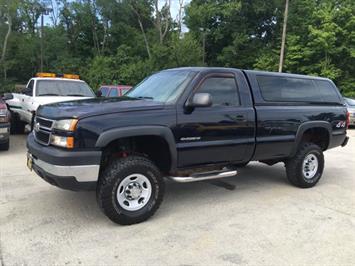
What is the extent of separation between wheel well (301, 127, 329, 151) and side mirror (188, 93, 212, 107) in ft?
8.25

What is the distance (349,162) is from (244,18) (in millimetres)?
31247

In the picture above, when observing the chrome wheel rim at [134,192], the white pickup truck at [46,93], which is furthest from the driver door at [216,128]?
the white pickup truck at [46,93]

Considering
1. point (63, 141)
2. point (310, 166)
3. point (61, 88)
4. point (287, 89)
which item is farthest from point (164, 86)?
point (61, 88)

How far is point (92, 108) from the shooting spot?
4.27 m

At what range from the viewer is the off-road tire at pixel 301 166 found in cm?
616

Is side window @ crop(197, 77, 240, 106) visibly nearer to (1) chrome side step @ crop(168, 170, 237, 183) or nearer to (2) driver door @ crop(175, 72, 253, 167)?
(2) driver door @ crop(175, 72, 253, 167)

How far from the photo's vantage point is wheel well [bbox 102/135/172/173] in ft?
15.2

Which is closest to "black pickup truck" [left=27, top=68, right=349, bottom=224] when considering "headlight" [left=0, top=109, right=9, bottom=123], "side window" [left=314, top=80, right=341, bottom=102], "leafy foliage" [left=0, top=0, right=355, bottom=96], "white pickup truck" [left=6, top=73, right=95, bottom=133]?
"side window" [left=314, top=80, right=341, bottom=102]

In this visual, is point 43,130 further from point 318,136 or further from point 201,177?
point 318,136

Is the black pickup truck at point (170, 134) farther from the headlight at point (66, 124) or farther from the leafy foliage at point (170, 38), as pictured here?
the leafy foliage at point (170, 38)

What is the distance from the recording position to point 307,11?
1309 inches

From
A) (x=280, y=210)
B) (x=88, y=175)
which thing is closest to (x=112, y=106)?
(x=88, y=175)

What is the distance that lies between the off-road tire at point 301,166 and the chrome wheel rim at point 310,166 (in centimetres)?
5

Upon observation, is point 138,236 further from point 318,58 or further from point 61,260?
point 318,58
